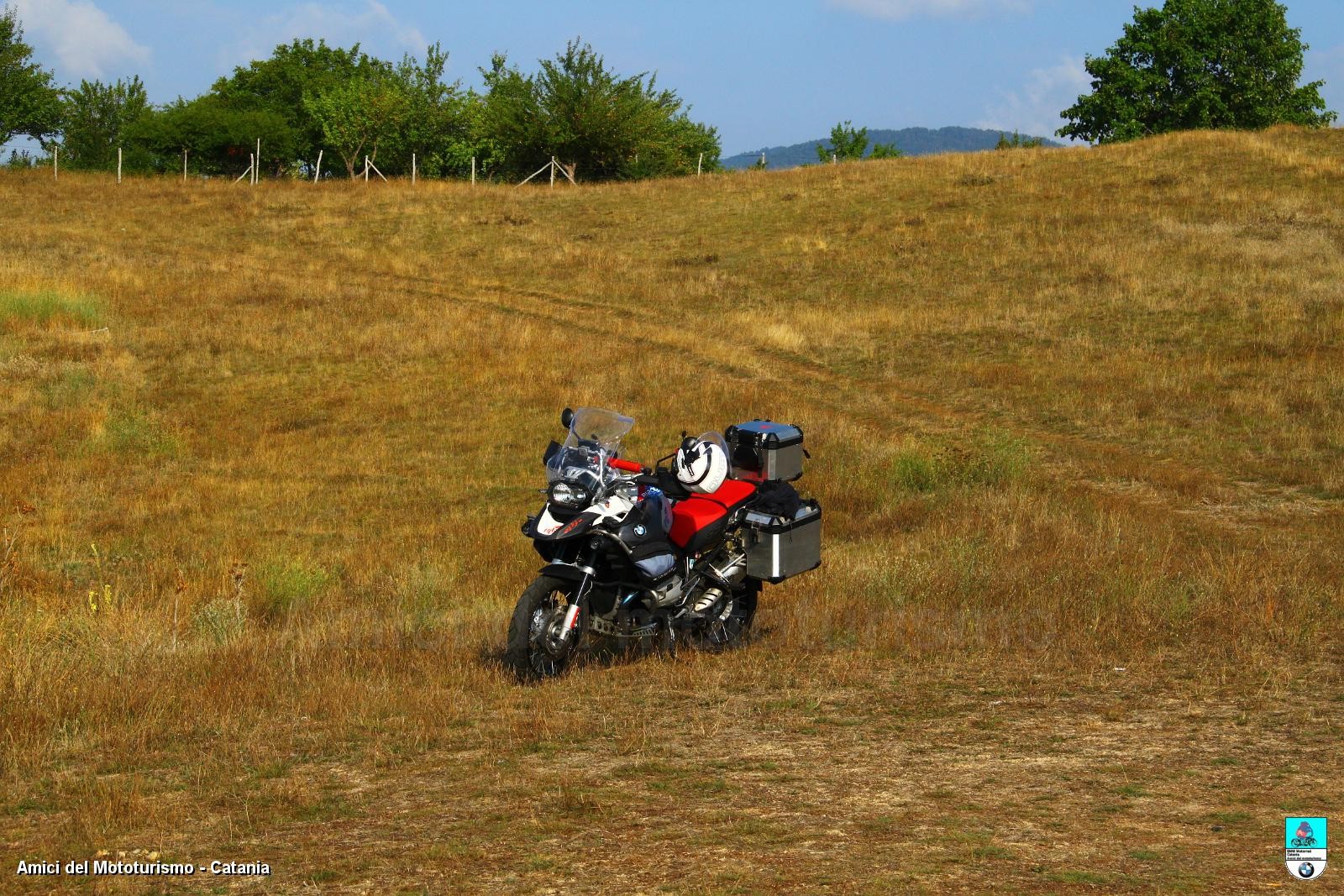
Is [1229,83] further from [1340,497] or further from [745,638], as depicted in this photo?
[745,638]

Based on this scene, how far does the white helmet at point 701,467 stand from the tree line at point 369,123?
53.2 meters

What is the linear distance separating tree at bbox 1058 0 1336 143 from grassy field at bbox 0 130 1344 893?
24697 millimetres

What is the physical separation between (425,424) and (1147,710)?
59.2 feet

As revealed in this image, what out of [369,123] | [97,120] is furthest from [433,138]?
[97,120]

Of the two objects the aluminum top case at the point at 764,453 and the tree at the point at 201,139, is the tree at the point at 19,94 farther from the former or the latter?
the aluminum top case at the point at 764,453

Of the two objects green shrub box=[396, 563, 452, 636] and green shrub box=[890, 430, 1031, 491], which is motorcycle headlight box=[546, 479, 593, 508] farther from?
green shrub box=[890, 430, 1031, 491]

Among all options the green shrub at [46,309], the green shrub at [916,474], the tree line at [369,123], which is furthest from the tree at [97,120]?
the green shrub at [916,474]

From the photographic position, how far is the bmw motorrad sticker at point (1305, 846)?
476 centimetres

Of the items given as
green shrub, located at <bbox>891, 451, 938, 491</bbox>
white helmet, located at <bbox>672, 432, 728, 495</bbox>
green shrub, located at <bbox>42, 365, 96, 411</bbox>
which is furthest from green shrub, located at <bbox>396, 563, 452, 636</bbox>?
green shrub, located at <bbox>42, 365, 96, 411</bbox>

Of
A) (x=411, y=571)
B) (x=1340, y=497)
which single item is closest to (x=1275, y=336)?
(x=1340, y=497)

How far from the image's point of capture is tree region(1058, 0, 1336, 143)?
67.9 metres

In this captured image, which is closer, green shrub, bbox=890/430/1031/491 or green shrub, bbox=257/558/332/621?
green shrub, bbox=257/558/332/621

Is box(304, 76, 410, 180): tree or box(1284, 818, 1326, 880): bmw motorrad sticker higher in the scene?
box(304, 76, 410, 180): tree

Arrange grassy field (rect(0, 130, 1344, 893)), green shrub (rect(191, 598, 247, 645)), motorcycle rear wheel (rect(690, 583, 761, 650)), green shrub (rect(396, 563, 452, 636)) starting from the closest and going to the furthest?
grassy field (rect(0, 130, 1344, 893))
motorcycle rear wheel (rect(690, 583, 761, 650))
green shrub (rect(191, 598, 247, 645))
green shrub (rect(396, 563, 452, 636))
